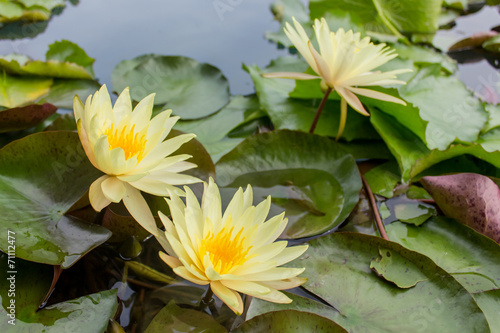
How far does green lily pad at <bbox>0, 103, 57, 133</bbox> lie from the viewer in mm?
1439

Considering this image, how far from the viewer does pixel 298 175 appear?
5.01 feet

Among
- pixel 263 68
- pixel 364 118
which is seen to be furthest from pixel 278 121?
pixel 263 68

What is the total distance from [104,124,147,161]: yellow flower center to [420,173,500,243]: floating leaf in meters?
1.05

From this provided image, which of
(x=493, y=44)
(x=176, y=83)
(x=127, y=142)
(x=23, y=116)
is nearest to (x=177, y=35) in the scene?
(x=176, y=83)

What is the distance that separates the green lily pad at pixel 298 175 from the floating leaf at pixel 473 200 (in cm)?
32

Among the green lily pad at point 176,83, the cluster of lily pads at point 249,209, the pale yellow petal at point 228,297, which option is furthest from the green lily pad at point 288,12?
the pale yellow petal at point 228,297

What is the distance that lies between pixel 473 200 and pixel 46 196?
1396 millimetres

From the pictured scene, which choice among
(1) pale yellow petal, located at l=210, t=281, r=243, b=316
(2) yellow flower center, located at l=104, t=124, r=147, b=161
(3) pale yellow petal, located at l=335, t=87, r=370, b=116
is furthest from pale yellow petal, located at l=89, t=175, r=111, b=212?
(3) pale yellow petal, located at l=335, t=87, r=370, b=116

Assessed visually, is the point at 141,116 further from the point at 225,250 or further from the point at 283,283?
the point at 283,283

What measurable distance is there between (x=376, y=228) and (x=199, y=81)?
1154mm

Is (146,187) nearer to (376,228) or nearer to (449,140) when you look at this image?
(376,228)

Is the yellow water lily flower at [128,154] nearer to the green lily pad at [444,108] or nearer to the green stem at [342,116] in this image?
the green stem at [342,116]

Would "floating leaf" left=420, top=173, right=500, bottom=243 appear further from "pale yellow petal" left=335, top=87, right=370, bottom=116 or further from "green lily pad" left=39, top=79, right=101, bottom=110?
"green lily pad" left=39, top=79, right=101, bottom=110

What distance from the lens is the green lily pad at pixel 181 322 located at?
1.00 metres
